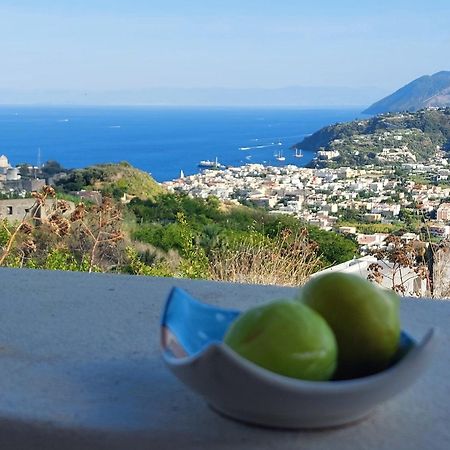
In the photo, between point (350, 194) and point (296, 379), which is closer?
point (296, 379)

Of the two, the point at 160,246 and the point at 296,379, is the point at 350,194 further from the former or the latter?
the point at 296,379

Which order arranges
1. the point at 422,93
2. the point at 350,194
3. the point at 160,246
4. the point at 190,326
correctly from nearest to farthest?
1. the point at 190,326
2. the point at 160,246
3. the point at 350,194
4. the point at 422,93

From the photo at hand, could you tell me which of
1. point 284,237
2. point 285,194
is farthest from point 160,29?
point 284,237

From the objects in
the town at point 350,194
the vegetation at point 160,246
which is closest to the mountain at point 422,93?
the town at point 350,194

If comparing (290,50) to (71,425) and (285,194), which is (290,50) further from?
(71,425)

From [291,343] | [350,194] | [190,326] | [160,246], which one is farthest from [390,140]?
[291,343]

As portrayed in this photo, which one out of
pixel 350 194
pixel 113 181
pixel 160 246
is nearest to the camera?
pixel 160 246

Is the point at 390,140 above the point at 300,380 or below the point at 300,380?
below
